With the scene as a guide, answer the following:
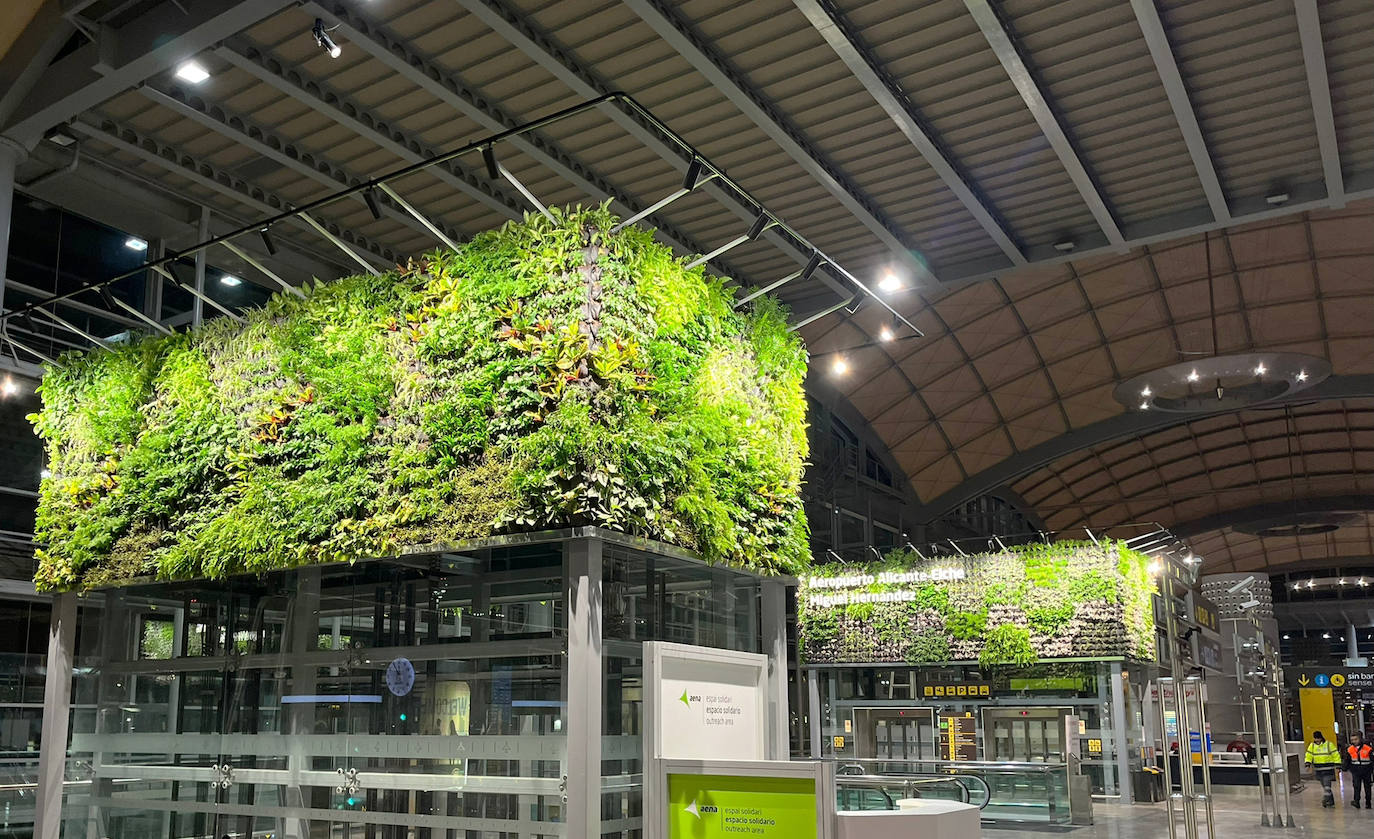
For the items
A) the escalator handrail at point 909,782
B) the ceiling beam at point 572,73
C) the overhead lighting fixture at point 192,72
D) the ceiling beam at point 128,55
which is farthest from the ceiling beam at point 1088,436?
the ceiling beam at point 128,55

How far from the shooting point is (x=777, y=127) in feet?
46.2

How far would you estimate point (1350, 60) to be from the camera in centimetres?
1316

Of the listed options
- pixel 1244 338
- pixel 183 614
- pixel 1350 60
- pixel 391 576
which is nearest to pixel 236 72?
pixel 183 614

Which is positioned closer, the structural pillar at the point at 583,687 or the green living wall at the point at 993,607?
the structural pillar at the point at 583,687

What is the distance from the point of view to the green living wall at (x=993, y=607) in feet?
77.2

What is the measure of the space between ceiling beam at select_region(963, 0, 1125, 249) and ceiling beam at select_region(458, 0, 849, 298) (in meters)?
3.09

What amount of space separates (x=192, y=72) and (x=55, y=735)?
21.5ft

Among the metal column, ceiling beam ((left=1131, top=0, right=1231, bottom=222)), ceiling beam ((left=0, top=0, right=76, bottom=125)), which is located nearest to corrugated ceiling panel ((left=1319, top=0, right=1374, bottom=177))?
ceiling beam ((left=1131, top=0, right=1231, bottom=222))

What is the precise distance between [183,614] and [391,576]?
2.59 m

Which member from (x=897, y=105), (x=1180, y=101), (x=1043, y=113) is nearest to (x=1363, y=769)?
(x=1180, y=101)

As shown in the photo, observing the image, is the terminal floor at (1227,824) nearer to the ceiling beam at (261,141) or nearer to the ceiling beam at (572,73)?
the ceiling beam at (572,73)

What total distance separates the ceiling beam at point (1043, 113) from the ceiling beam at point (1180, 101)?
1.22 meters

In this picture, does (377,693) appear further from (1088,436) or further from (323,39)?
(1088,436)

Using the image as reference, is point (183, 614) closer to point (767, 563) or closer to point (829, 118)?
point (767, 563)
